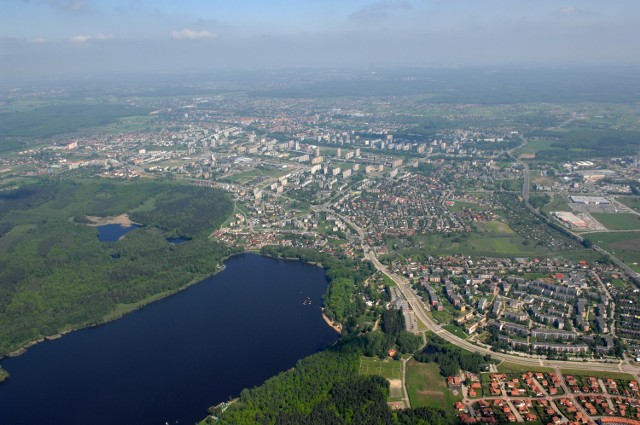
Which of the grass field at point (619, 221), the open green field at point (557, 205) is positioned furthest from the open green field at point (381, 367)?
the open green field at point (557, 205)

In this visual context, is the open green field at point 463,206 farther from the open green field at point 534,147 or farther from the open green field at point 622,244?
the open green field at point 534,147

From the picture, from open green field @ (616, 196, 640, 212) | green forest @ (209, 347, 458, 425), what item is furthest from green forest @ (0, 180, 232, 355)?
open green field @ (616, 196, 640, 212)

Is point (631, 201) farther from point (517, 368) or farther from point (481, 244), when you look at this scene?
point (517, 368)

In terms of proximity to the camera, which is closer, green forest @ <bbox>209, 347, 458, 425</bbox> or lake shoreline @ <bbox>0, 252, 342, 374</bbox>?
green forest @ <bbox>209, 347, 458, 425</bbox>

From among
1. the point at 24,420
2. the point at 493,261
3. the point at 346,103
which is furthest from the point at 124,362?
the point at 346,103

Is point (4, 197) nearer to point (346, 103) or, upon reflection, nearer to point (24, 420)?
point (24, 420)

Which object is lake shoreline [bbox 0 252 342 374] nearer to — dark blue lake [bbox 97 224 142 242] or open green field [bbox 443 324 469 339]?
open green field [bbox 443 324 469 339]
